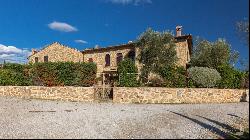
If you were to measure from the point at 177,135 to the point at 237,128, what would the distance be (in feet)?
11.1

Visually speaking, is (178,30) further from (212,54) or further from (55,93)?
(55,93)

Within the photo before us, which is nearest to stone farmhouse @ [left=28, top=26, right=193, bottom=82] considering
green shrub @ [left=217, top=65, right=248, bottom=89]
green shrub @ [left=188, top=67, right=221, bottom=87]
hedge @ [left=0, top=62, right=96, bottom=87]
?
green shrub @ [left=217, top=65, right=248, bottom=89]

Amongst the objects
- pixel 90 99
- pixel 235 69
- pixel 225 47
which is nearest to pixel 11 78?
pixel 90 99

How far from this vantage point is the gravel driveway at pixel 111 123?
1156 cm

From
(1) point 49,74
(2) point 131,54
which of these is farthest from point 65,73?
(2) point 131,54

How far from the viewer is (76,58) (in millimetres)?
45500

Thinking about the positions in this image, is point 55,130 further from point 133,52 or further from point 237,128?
point 133,52

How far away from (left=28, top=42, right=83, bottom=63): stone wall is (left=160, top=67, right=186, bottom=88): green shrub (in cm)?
2103

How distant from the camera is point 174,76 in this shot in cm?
2619

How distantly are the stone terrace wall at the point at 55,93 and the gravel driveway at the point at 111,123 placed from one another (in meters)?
3.98

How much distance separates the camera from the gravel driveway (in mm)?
11562

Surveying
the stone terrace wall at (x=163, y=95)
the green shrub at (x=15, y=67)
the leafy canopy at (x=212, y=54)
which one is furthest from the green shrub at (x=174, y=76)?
the green shrub at (x=15, y=67)

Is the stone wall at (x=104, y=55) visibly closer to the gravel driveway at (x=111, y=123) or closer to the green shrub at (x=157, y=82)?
the green shrub at (x=157, y=82)

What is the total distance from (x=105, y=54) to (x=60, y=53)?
6790 mm
